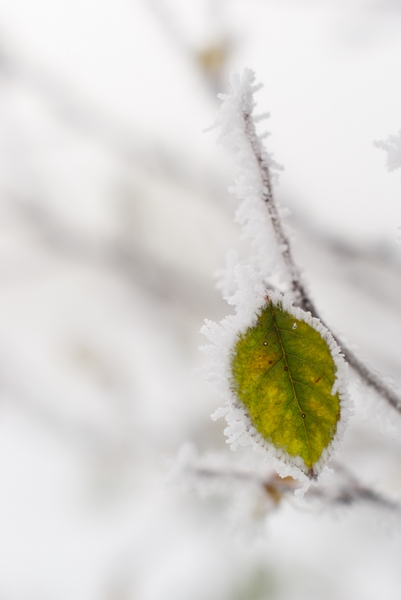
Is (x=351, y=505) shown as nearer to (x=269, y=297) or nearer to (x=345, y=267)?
(x=269, y=297)

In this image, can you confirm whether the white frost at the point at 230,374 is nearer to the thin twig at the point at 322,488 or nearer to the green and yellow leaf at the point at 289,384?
the green and yellow leaf at the point at 289,384

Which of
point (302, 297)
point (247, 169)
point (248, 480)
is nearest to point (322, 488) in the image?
point (248, 480)

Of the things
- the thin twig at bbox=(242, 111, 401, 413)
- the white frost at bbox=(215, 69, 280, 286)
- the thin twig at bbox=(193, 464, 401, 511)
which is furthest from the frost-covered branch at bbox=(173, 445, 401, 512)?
the white frost at bbox=(215, 69, 280, 286)

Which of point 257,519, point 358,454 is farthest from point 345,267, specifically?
point 257,519

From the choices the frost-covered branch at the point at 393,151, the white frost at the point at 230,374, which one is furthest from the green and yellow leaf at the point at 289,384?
the frost-covered branch at the point at 393,151

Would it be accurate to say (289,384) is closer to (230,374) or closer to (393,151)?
(230,374)
